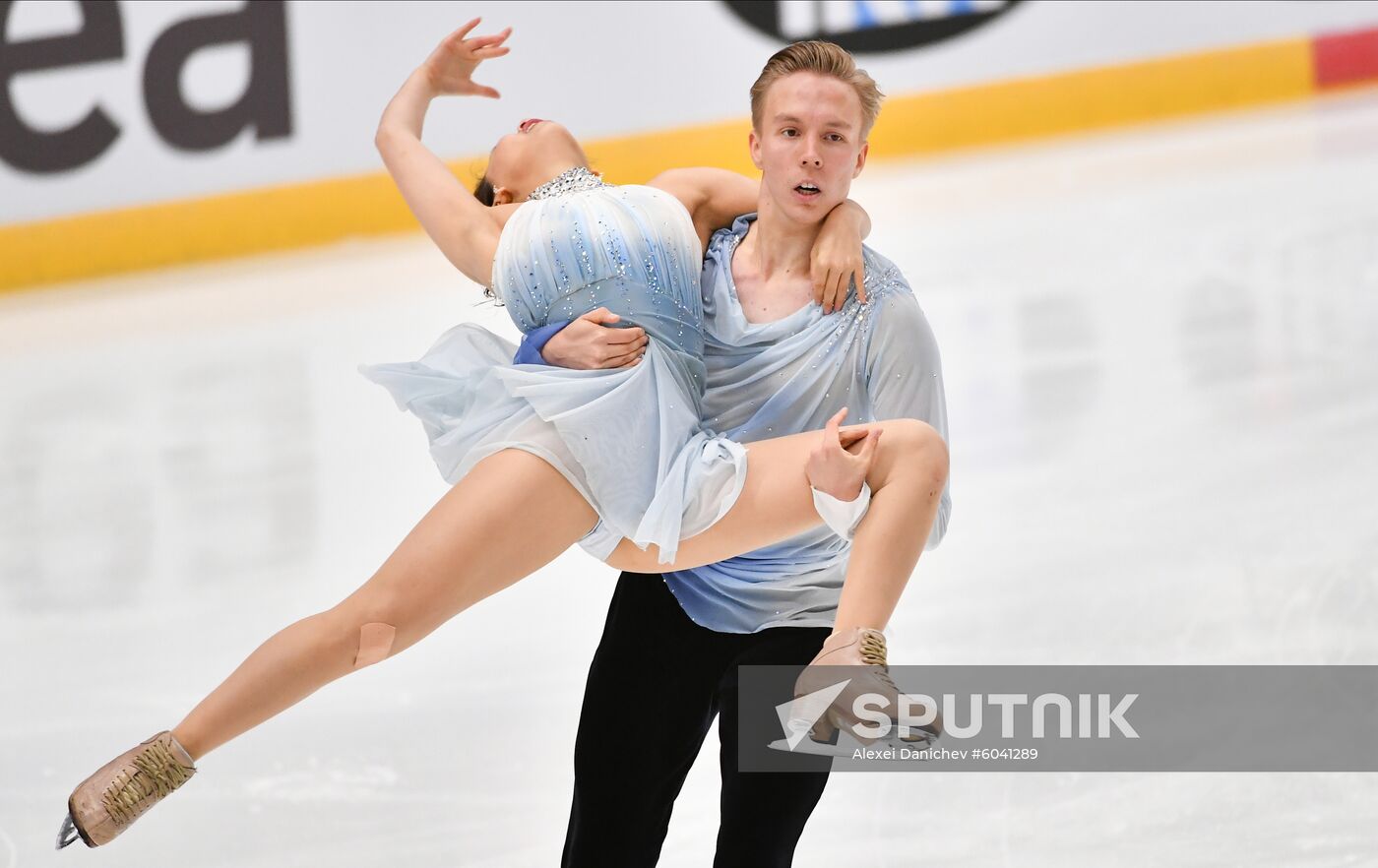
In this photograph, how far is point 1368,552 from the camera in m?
3.68

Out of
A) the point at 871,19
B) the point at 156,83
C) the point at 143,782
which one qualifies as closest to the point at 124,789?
the point at 143,782

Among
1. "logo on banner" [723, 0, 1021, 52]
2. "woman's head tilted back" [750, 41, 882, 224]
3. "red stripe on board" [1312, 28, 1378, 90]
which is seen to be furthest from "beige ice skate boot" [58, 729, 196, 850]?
"red stripe on board" [1312, 28, 1378, 90]

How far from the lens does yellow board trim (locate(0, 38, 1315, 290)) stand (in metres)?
7.27

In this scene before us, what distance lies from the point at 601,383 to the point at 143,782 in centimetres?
74

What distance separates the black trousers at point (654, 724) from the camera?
230 cm

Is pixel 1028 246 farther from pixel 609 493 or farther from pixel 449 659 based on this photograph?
pixel 609 493

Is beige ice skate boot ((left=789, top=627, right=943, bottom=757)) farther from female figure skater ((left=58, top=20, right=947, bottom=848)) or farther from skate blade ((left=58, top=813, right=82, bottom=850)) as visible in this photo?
skate blade ((left=58, top=813, right=82, bottom=850))

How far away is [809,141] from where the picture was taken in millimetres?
2197

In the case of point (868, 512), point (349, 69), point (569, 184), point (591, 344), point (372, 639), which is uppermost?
point (569, 184)

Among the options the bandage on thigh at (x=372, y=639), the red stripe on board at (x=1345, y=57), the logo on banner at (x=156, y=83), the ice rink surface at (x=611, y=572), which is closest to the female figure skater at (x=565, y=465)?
the bandage on thigh at (x=372, y=639)

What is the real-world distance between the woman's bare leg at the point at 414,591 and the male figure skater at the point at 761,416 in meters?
0.21

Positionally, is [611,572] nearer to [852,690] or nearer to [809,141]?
[809,141]

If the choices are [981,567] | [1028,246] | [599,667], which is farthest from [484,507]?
[1028,246]

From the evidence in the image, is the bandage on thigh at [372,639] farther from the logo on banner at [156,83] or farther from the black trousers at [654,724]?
the logo on banner at [156,83]
